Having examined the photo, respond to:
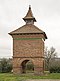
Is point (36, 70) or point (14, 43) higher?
point (14, 43)

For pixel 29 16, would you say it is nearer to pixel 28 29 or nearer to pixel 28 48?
pixel 28 29

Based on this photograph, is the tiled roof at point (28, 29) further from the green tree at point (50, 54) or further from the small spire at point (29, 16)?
the green tree at point (50, 54)

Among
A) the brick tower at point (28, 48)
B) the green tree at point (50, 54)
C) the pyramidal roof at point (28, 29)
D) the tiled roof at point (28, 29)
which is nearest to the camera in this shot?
the brick tower at point (28, 48)

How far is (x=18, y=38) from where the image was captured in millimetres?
40406

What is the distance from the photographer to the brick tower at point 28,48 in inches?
1560

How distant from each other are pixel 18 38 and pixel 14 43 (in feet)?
3.15

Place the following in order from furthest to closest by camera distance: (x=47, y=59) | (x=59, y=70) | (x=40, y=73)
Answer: (x=47, y=59)
(x=59, y=70)
(x=40, y=73)

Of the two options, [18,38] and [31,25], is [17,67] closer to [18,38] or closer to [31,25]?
[18,38]

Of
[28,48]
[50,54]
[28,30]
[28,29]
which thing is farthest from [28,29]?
[50,54]

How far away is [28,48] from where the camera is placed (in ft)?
130

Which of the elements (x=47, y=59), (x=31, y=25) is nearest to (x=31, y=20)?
(x=31, y=25)

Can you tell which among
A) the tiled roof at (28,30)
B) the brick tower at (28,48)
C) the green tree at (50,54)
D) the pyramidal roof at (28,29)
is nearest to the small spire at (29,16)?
the pyramidal roof at (28,29)

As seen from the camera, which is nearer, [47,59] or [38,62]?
[38,62]

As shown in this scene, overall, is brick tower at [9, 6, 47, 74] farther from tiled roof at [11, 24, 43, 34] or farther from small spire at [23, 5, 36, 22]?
small spire at [23, 5, 36, 22]
